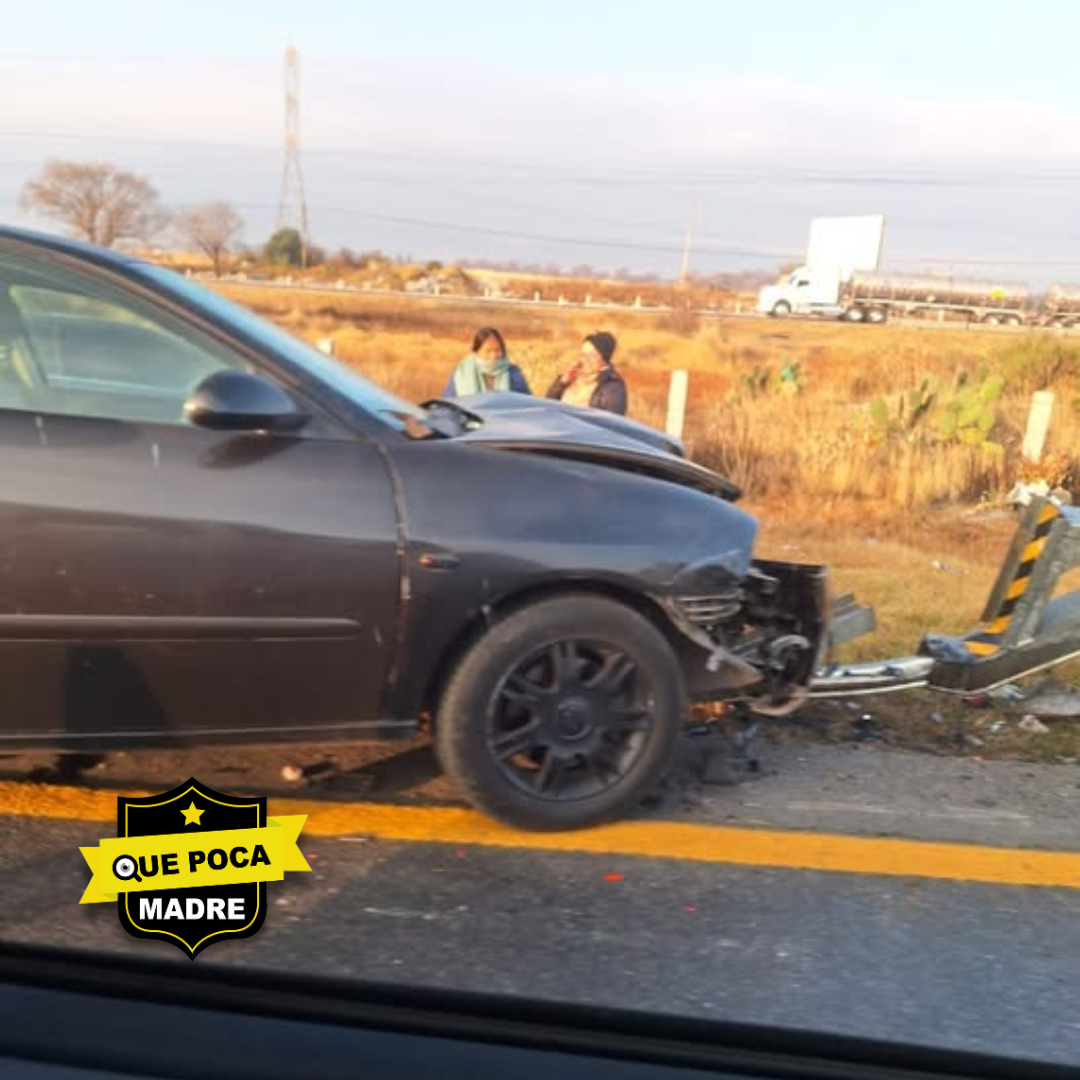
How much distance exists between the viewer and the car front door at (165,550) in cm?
281

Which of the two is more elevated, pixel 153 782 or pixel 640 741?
pixel 640 741

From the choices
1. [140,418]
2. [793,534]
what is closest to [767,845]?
[140,418]

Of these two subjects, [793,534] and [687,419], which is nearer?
[793,534]

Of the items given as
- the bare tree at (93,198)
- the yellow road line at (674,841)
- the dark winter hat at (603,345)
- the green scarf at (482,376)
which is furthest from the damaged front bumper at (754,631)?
the bare tree at (93,198)

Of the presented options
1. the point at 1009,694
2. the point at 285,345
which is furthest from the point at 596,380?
the point at 285,345

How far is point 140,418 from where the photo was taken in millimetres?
2949

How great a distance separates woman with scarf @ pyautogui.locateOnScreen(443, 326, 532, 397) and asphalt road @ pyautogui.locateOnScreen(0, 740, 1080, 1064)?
3571mm

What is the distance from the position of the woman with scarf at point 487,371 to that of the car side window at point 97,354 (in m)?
3.86

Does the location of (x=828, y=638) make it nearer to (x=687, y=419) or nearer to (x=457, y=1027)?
(x=457, y=1027)

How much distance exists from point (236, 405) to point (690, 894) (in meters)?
1.73

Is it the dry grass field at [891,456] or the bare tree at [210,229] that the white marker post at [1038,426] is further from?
the bare tree at [210,229]

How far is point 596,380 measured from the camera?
6977 mm

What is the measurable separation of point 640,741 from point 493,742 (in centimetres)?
43

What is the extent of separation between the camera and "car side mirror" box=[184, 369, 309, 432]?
9.40ft
